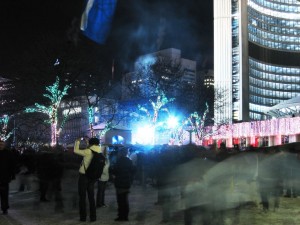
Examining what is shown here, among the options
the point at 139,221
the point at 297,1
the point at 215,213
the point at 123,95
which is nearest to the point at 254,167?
the point at 215,213

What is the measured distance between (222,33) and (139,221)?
414 feet

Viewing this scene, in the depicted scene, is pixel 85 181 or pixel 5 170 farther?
pixel 5 170

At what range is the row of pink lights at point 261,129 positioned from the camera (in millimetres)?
52691

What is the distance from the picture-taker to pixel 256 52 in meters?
134

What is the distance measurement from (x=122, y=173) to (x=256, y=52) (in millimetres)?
129402

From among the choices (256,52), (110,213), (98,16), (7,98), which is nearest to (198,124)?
(7,98)

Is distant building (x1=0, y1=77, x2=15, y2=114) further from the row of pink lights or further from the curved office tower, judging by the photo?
the curved office tower

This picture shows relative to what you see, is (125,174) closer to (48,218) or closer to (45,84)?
(48,218)

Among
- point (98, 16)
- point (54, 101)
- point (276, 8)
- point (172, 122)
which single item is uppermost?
point (276, 8)

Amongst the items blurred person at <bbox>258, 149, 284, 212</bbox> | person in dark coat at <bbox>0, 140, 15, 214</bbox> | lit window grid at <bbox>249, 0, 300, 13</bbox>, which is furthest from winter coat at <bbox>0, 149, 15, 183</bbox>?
lit window grid at <bbox>249, 0, 300, 13</bbox>

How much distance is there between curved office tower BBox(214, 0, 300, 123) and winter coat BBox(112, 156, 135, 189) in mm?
110870

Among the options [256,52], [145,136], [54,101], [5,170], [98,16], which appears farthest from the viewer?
[256,52]

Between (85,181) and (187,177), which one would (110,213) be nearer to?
(85,181)

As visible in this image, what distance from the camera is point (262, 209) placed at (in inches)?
450
